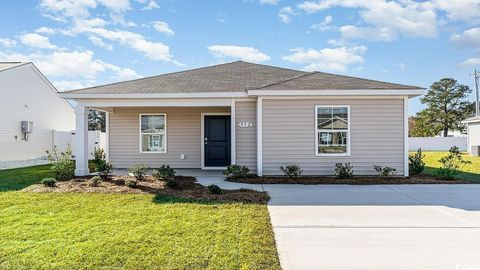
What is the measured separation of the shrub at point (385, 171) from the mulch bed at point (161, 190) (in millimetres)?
4319

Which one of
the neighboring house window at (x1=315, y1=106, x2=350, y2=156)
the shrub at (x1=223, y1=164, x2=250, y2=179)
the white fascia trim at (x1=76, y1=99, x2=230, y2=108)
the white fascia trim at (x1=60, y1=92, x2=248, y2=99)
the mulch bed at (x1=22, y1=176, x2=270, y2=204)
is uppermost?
the white fascia trim at (x1=60, y1=92, x2=248, y2=99)

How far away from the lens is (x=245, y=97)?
403 inches

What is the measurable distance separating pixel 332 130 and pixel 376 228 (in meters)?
5.36

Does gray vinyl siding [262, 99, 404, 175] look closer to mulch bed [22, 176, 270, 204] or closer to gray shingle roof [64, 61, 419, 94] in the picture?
gray shingle roof [64, 61, 419, 94]

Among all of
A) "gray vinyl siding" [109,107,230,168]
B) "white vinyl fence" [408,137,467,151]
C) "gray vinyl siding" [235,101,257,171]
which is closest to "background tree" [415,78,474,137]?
"white vinyl fence" [408,137,467,151]

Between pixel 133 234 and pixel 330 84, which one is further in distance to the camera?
pixel 330 84

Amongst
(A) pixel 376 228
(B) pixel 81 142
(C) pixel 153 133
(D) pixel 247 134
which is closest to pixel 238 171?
(D) pixel 247 134

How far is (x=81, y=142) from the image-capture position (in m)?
10.1

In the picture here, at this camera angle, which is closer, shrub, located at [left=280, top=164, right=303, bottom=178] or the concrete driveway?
the concrete driveway

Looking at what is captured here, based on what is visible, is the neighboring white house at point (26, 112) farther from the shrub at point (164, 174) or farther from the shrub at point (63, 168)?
the shrub at point (164, 174)

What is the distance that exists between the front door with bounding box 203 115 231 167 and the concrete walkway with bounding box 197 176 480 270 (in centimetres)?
474

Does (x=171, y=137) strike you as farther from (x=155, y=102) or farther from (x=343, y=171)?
(x=343, y=171)

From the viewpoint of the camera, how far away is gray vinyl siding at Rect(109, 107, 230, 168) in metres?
12.4

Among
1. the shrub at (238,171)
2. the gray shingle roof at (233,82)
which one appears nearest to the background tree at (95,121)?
the gray shingle roof at (233,82)
